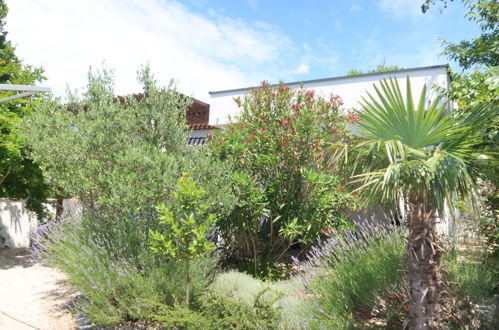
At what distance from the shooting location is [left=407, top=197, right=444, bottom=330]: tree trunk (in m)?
4.53

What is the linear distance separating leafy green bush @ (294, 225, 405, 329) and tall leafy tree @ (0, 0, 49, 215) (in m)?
9.26

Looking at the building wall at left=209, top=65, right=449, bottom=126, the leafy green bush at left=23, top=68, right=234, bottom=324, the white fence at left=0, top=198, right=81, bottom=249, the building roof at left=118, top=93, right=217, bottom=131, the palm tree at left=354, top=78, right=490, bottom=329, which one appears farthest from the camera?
the building roof at left=118, top=93, right=217, bottom=131

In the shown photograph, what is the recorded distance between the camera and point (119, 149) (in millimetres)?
7570

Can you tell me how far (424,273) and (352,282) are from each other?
1.53m

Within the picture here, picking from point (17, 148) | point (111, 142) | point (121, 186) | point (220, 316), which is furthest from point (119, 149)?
point (17, 148)

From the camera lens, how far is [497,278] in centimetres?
595

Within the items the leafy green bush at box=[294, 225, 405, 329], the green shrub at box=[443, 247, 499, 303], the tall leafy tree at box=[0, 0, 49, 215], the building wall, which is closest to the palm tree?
the leafy green bush at box=[294, 225, 405, 329]

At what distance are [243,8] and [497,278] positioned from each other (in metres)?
7.81

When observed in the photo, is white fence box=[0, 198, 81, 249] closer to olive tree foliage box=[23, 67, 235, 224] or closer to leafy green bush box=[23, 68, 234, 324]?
olive tree foliage box=[23, 67, 235, 224]

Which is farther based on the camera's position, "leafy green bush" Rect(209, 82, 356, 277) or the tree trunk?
"leafy green bush" Rect(209, 82, 356, 277)

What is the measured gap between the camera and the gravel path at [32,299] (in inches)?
267

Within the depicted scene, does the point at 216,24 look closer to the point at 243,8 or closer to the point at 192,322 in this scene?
the point at 243,8

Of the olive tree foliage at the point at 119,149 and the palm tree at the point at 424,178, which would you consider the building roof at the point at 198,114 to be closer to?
the olive tree foliage at the point at 119,149

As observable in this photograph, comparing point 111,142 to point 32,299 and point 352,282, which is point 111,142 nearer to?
point 32,299
